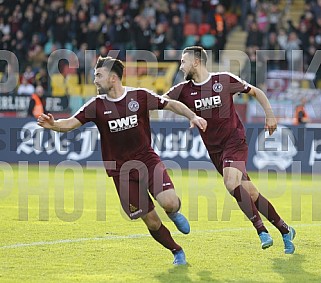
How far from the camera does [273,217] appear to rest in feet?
30.8

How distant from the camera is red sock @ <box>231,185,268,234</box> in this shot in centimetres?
910

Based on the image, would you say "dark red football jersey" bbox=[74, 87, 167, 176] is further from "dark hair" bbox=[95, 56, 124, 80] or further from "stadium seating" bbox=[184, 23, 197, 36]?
"stadium seating" bbox=[184, 23, 197, 36]

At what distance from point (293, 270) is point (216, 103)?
220 cm

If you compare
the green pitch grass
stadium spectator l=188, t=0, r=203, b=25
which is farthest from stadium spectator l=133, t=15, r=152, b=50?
the green pitch grass

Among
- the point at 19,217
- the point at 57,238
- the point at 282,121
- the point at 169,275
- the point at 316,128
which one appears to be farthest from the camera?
the point at 282,121

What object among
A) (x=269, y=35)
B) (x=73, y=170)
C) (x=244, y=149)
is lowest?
(x=73, y=170)

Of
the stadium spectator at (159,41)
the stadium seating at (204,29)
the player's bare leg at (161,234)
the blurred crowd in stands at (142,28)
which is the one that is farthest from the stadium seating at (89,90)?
the player's bare leg at (161,234)

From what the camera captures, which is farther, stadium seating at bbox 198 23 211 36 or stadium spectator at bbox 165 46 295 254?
stadium seating at bbox 198 23 211 36

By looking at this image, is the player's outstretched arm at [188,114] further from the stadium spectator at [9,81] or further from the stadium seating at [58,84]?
the stadium seating at [58,84]

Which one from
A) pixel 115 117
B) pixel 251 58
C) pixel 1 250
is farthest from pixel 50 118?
pixel 251 58

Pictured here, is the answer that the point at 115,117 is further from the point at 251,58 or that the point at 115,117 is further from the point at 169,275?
the point at 251,58

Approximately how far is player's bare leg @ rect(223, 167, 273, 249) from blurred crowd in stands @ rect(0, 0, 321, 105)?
15.5 metres

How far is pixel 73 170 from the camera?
1978 centimetres

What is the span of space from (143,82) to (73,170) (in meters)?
4.58
